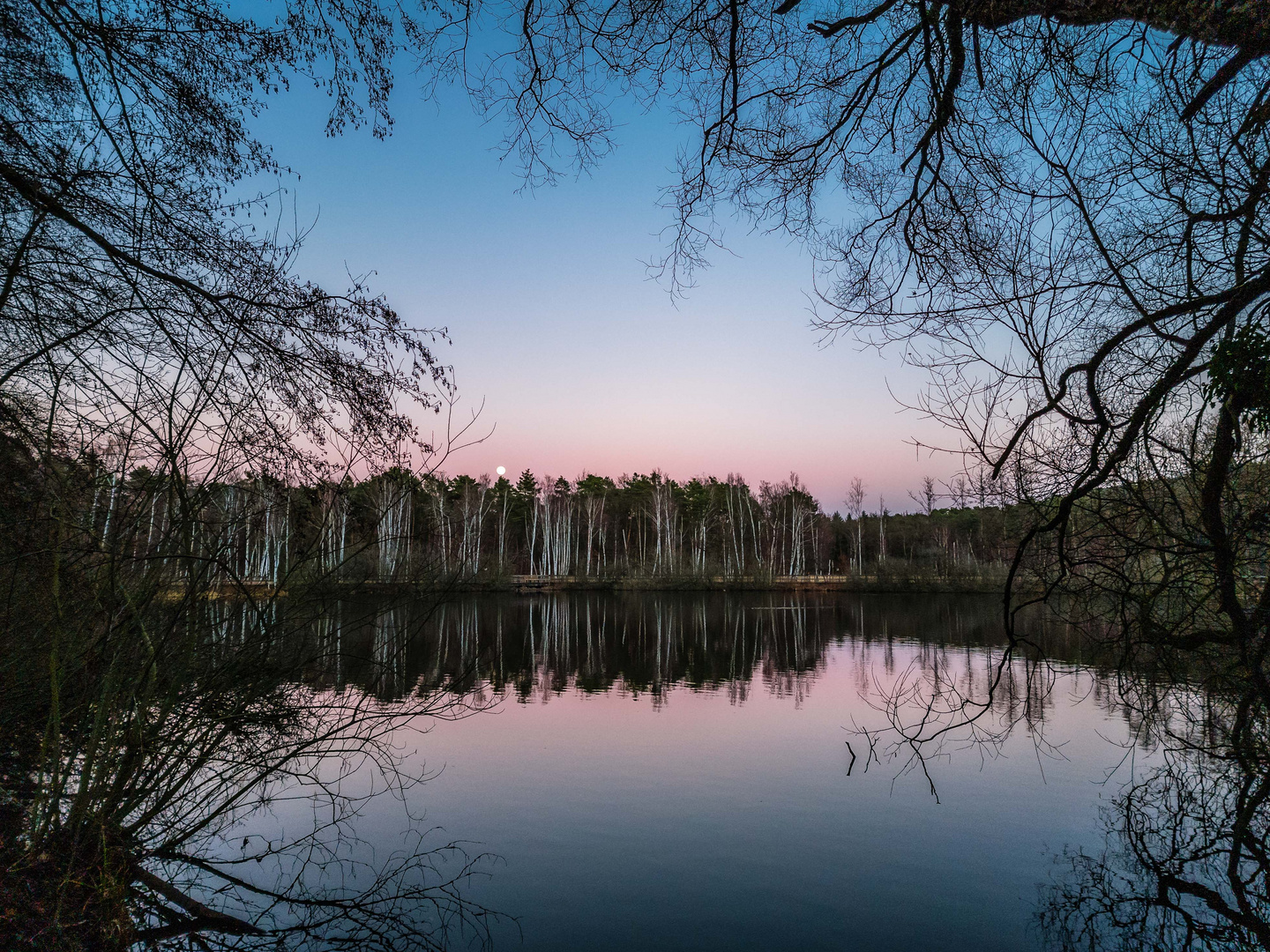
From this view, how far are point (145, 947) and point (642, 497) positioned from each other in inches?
2304

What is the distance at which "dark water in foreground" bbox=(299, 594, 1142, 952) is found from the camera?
16.8 feet

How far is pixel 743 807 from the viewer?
7.41 metres

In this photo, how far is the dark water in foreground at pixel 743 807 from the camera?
5109 mm

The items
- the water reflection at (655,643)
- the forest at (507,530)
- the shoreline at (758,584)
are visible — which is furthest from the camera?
the shoreline at (758,584)

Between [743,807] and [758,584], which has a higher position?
[758,584]

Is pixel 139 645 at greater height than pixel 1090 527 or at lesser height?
lesser

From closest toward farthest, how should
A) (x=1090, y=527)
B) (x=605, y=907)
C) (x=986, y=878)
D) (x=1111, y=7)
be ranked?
(x=1111, y=7) → (x=1090, y=527) → (x=605, y=907) → (x=986, y=878)

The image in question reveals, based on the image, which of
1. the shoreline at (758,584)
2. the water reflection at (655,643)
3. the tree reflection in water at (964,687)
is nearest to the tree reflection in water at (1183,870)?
the tree reflection in water at (964,687)

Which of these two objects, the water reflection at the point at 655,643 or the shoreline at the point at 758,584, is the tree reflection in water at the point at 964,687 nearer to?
the water reflection at the point at 655,643

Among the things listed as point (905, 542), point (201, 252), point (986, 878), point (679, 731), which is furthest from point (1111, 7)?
point (905, 542)

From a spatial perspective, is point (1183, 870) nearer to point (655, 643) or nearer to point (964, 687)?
point (964, 687)

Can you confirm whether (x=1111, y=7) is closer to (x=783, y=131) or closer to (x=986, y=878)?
(x=783, y=131)

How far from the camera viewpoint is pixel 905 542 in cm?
6425

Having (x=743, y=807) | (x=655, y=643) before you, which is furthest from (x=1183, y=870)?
(x=655, y=643)
